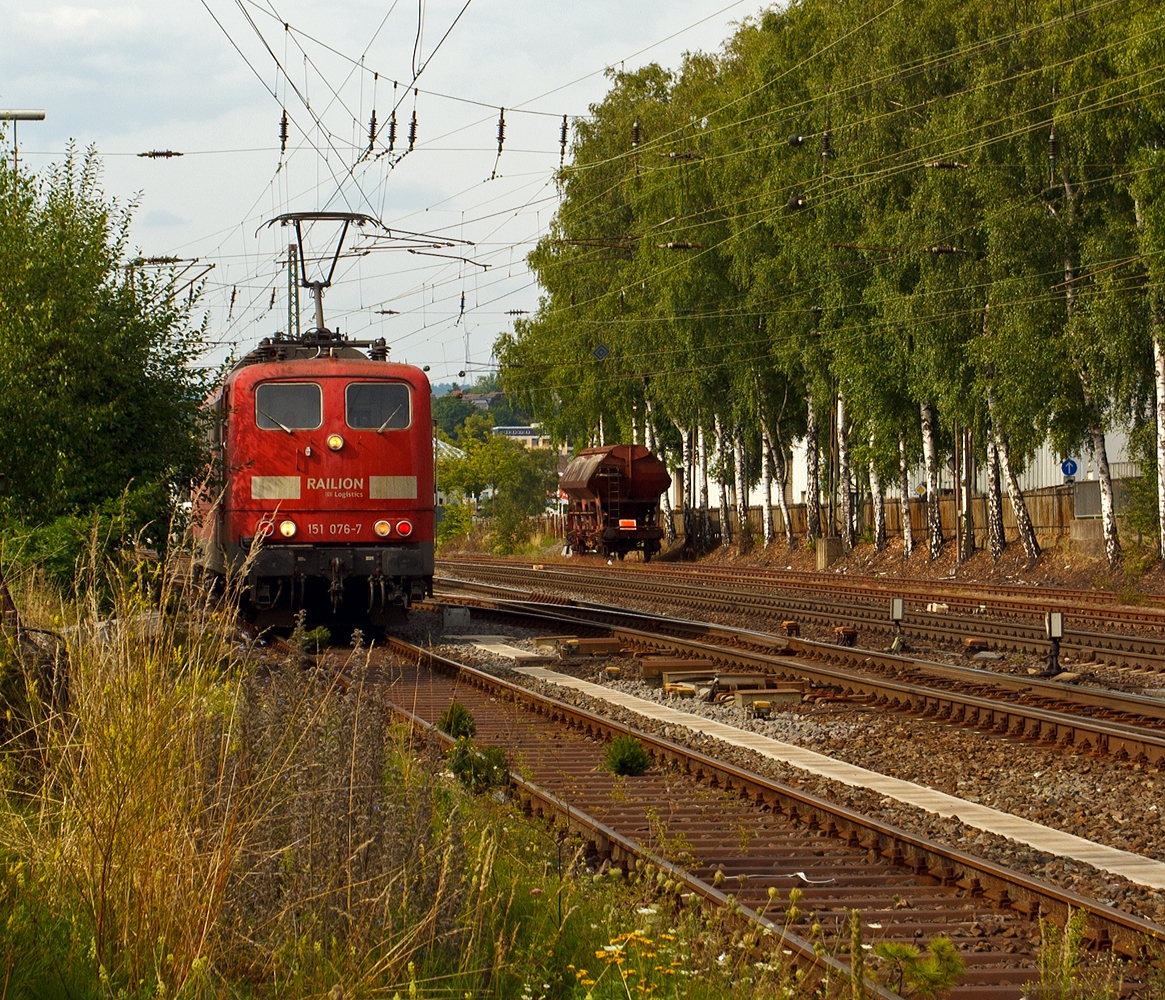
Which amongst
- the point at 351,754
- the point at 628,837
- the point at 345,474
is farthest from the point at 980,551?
the point at 351,754

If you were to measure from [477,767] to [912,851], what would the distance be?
2552 millimetres

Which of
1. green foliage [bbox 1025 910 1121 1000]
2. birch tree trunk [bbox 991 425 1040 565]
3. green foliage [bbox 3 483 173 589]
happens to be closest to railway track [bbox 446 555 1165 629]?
birch tree trunk [bbox 991 425 1040 565]

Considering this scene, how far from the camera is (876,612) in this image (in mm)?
20766

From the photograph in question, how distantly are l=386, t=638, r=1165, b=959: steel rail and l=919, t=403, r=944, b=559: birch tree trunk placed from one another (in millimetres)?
22855

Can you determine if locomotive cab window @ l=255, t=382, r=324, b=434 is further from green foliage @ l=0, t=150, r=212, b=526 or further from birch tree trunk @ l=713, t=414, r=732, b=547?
birch tree trunk @ l=713, t=414, r=732, b=547

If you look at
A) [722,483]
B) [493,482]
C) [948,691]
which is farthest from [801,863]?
[493,482]

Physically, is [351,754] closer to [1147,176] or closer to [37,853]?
[37,853]

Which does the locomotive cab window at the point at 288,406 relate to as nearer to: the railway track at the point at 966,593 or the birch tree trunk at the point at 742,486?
the railway track at the point at 966,593

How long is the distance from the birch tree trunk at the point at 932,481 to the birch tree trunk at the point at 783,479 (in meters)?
6.46

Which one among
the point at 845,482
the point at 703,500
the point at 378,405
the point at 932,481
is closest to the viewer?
the point at 378,405

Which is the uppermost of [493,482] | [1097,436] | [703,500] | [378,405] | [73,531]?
[493,482]

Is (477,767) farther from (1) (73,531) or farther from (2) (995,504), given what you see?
(2) (995,504)

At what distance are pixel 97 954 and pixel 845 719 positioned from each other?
850cm

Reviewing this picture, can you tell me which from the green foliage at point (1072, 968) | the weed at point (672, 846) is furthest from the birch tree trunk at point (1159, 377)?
the green foliage at point (1072, 968)
